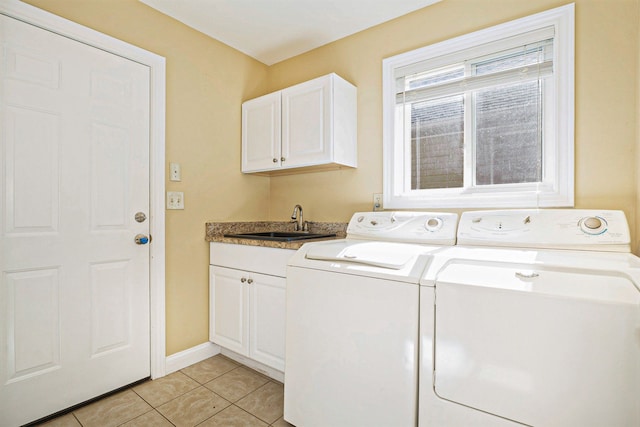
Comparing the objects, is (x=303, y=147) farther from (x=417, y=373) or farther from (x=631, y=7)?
(x=631, y=7)

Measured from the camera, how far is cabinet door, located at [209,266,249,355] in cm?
212

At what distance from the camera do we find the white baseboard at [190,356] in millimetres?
2131

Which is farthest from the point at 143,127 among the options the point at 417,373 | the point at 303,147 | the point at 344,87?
the point at 417,373

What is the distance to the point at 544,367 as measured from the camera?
965 mm

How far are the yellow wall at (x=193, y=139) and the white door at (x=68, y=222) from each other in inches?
7.0

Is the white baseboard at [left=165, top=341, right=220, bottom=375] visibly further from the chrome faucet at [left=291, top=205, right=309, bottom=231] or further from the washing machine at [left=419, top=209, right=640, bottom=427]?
the washing machine at [left=419, top=209, right=640, bottom=427]

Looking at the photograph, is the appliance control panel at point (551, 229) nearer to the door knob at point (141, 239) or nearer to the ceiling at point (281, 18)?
the ceiling at point (281, 18)

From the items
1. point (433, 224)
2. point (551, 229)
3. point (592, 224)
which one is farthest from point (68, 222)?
point (592, 224)

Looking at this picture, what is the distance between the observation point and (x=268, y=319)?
6.48ft

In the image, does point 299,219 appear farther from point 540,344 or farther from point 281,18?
point 540,344

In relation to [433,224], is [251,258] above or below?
below

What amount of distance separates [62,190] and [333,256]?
4.79 feet

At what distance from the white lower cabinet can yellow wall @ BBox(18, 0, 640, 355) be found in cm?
14

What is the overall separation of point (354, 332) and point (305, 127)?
1416mm
